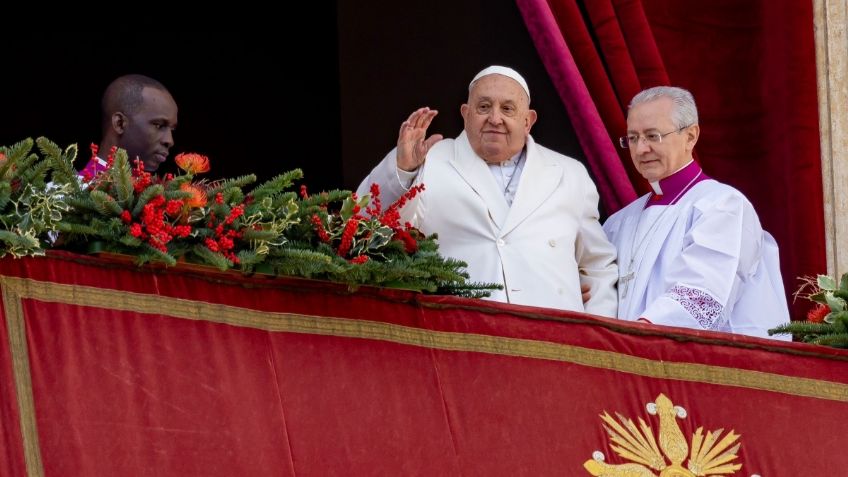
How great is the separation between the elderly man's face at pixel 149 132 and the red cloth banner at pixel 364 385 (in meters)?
1.08

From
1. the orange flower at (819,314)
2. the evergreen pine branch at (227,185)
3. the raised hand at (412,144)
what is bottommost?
the orange flower at (819,314)

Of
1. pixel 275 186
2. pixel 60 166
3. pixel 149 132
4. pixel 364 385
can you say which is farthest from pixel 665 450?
pixel 149 132

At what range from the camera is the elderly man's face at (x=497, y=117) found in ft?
15.6

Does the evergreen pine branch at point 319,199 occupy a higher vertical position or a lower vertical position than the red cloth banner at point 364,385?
higher

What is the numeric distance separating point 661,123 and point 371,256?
4.96 feet

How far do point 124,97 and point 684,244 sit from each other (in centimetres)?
180

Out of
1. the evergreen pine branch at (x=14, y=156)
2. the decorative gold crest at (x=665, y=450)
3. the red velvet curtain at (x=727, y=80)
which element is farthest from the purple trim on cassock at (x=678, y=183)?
the evergreen pine branch at (x=14, y=156)

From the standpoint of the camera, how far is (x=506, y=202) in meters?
4.74

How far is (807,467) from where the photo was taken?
376cm

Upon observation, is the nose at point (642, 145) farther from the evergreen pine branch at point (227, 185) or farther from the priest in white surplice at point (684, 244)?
the evergreen pine branch at point (227, 185)

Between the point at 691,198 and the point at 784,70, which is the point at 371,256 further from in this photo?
the point at 784,70

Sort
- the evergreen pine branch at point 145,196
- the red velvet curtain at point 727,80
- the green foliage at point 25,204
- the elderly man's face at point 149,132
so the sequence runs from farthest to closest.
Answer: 1. the red velvet curtain at point 727,80
2. the elderly man's face at point 149,132
3. the evergreen pine branch at point 145,196
4. the green foliage at point 25,204

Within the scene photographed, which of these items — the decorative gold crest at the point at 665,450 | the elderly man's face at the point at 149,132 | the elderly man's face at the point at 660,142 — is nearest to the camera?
the decorative gold crest at the point at 665,450

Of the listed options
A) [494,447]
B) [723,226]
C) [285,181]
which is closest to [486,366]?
[494,447]
